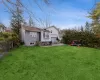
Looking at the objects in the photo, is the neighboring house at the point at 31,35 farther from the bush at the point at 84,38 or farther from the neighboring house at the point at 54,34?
the bush at the point at 84,38

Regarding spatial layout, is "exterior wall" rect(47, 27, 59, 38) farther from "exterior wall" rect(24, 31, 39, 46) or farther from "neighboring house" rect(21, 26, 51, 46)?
"exterior wall" rect(24, 31, 39, 46)

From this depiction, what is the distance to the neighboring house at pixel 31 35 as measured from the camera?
22.3 m

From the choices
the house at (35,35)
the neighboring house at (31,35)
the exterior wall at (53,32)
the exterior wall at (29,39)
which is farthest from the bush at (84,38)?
the exterior wall at (29,39)

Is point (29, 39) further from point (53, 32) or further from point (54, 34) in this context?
point (54, 34)

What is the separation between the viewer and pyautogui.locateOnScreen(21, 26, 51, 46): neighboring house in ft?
73.1

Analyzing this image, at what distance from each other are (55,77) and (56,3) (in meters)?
3.72

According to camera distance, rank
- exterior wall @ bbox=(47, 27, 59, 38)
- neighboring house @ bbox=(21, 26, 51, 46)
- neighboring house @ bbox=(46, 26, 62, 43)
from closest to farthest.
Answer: neighboring house @ bbox=(21, 26, 51, 46) → exterior wall @ bbox=(47, 27, 59, 38) → neighboring house @ bbox=(46, 26, 62, 43)

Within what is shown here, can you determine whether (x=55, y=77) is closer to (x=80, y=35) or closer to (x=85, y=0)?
(x=85, y=0)

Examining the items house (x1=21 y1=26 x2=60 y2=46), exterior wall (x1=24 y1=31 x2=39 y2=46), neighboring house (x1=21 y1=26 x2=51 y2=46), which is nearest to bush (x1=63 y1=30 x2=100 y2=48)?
house (x1=21 y1=26 x2=60 y2=46)

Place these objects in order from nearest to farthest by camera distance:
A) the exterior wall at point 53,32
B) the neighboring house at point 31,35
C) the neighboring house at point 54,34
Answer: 1. the neighboring house at point 31,35
2. the exterior wall at point 53,32
3. the neighboring house at point 54,34

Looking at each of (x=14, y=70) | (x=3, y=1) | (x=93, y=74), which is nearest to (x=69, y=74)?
(x=93, y=74)

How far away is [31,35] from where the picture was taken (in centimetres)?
2322

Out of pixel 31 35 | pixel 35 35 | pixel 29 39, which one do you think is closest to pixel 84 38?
pixel 35 35

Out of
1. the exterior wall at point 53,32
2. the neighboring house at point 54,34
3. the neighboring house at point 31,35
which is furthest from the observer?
the neighboring house at point 54,34
